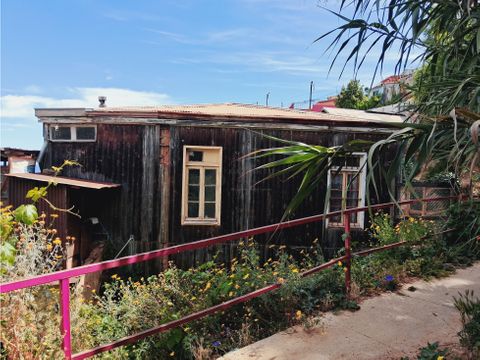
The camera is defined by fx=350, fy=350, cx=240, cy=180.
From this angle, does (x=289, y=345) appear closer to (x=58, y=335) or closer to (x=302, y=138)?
(x=58, y=335)

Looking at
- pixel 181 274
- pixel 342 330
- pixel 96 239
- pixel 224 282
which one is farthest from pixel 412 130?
pixel 96 239

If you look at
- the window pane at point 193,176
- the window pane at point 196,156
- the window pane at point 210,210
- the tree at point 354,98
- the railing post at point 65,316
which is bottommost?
the window pane at point 210,210

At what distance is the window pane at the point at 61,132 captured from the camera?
816 centimetres

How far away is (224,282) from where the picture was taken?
3666 mm

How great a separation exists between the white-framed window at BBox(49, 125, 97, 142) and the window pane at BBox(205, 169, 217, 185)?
2709mm

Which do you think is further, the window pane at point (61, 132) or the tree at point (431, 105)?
the window pane at point (61, 132)

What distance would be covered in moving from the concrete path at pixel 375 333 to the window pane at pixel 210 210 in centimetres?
471

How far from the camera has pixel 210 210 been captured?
7.93m

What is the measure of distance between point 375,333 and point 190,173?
5.60m

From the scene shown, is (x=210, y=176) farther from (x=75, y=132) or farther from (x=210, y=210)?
(x=75, y=132)

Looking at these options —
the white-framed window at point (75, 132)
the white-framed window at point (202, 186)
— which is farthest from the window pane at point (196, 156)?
the white-framed window at point (75, 132)

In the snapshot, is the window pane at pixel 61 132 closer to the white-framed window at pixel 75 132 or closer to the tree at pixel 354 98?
the white-framed window at pixel 75 132

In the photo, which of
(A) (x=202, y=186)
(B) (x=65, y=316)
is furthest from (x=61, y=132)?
(B) (x=65, y=316)

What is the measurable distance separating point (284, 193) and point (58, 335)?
6.17 m
